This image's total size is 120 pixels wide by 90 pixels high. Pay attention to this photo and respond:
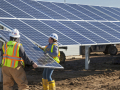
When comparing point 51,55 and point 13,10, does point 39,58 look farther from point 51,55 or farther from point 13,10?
point 13,10

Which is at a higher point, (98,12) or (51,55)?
(98,12)

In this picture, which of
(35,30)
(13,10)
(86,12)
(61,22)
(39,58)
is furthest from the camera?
(86,12)

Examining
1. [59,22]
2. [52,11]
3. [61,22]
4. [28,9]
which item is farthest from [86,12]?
[28,9]

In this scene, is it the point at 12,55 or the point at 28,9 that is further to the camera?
the point at 28,9

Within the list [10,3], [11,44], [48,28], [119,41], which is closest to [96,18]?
[119,41]

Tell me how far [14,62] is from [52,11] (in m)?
8.11

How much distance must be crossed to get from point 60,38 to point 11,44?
4587 mm

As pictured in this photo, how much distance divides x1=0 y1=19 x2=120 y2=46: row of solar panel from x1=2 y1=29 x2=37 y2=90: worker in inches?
126

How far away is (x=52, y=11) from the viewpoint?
14.1m

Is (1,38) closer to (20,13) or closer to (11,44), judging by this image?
(11,44)

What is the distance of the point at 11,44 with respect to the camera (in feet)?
21.5

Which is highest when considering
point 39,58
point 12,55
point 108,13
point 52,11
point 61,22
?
point 52,11

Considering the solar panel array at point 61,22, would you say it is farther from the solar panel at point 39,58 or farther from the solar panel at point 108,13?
the solar panel at point 39,58

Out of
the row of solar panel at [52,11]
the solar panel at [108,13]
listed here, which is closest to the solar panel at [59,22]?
the row of solar panel at [52,11]
